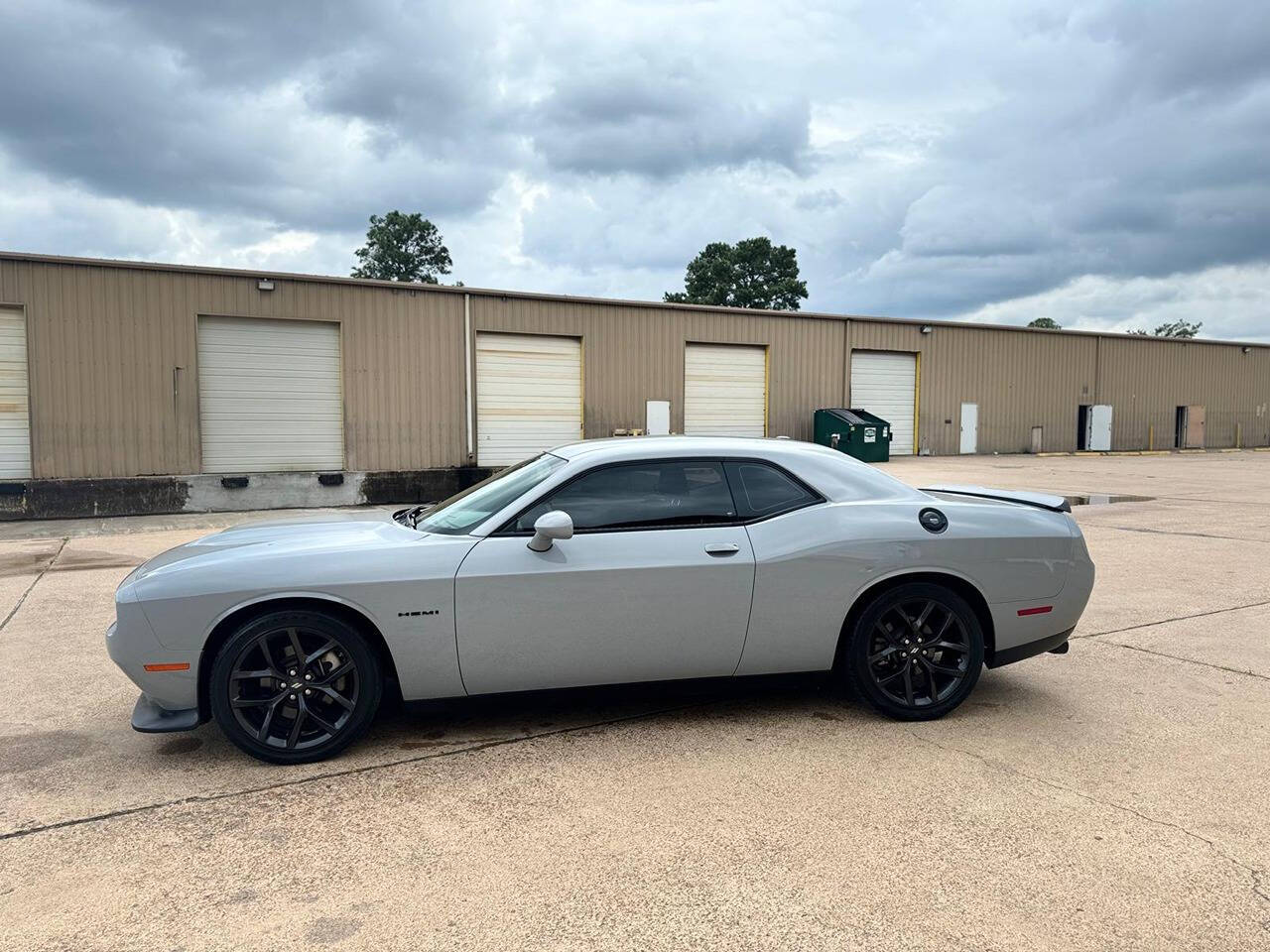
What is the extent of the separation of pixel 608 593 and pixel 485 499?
0.88 meters

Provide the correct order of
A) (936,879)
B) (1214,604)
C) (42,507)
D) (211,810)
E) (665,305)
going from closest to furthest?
(936,879) < (211,810) < (1214,604) < (42,507) < (665,305)

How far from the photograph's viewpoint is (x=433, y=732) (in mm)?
4020

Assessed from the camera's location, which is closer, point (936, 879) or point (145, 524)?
point (936, 879)

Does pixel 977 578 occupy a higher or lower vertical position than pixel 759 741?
higher

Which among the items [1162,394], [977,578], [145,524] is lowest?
[145,524]

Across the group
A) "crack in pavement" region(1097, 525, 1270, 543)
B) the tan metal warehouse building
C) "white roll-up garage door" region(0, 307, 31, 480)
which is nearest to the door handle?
"crack in pavement" region(1097, 525, 1270, 543)

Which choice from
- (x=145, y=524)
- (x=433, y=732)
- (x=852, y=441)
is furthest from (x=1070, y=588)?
(x=852, y=441)

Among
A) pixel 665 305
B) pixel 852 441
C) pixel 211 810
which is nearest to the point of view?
pixel 211 810

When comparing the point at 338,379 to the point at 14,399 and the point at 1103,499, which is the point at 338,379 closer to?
the point at 14,399

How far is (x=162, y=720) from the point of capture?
11.7 feet

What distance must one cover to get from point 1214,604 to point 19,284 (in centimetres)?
1793

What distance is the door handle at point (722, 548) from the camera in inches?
153

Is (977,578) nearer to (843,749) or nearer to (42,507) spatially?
(843,749)

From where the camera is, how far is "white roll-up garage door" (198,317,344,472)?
16.5 meters
